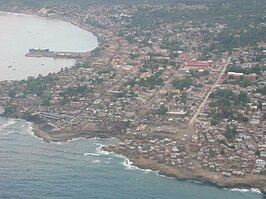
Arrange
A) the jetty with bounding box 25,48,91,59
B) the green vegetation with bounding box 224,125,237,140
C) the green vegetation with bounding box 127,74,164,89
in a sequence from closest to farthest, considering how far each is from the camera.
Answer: the green vegetation with bounding box 224,125,237,140 → the green vegetation with bounding box 127,74,164,89 → the jetty with bounding box 25,48,91,59

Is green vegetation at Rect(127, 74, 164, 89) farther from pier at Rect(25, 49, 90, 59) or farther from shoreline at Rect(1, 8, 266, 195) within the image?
pier at Rect(25, 49, 90, 59)

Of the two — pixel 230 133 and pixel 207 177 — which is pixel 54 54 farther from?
pixel 207 177

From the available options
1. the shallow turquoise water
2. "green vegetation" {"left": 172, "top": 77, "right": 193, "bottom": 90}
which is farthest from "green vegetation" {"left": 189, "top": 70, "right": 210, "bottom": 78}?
the shallow turquoise water

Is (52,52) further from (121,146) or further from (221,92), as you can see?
(121,146)

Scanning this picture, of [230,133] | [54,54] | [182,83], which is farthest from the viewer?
[54,54]

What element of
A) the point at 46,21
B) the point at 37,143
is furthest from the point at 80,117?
the point at 46,21

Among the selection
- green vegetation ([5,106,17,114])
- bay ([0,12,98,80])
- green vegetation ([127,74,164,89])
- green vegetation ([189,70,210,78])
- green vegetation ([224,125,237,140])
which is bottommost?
bay ([0,12,98,80])

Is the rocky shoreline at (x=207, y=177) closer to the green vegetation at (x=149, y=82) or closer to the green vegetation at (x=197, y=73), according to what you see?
the green vegetation at (x=149, y=82)

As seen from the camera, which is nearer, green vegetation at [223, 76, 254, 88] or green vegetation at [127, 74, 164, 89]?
green vegetation at [223, 76, 254, 88]

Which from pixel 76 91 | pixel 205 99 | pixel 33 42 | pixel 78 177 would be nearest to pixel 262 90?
pixel 205 99
